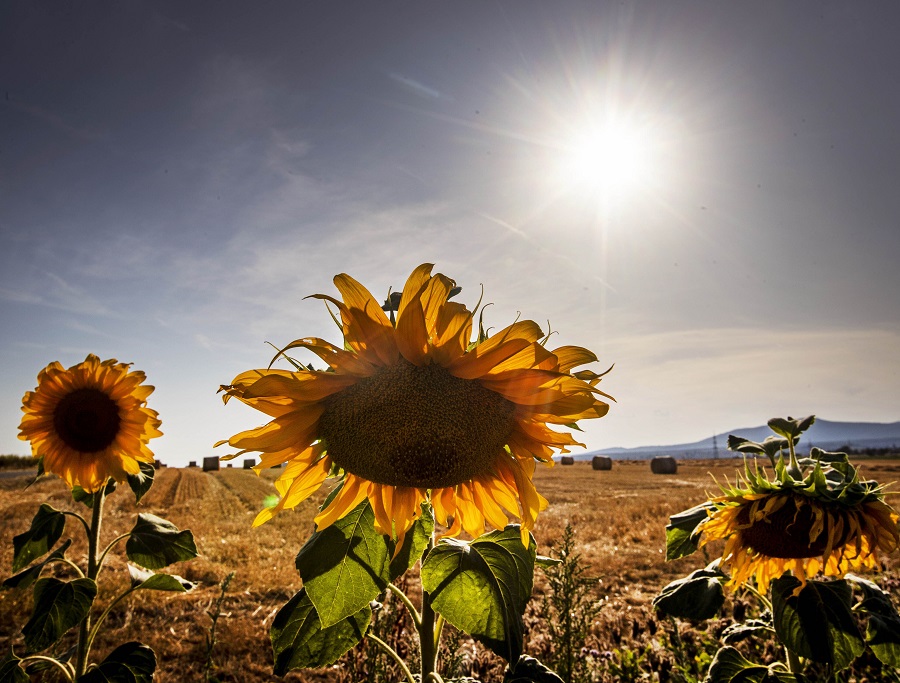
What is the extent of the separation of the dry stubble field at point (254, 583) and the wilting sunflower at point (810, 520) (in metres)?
0.98

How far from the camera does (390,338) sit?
1.35 meters

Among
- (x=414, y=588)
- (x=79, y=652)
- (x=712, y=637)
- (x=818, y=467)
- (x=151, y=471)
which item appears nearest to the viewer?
(x=818, y=467)

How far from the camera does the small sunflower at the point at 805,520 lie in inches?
86.3

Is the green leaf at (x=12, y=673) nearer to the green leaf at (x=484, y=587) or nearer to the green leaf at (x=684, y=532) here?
the green leaf at (x=484, y=587)

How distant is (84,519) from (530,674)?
2726 millimetres

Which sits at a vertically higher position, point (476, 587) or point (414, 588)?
point (476, 587)

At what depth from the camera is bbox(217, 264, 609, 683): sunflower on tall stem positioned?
4.39 feet

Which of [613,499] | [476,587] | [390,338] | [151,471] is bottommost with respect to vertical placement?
[613,499]

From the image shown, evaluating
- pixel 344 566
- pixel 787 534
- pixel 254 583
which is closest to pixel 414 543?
pixel 344 566

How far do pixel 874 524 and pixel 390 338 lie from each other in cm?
224

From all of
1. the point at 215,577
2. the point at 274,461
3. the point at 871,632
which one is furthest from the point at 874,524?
the point at 215,577

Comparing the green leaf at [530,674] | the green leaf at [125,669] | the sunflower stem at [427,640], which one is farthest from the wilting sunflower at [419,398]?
the green leaf at [125,669]

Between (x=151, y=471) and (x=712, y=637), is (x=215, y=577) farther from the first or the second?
(x=712, y=637)

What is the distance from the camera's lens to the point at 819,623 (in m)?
2.12
